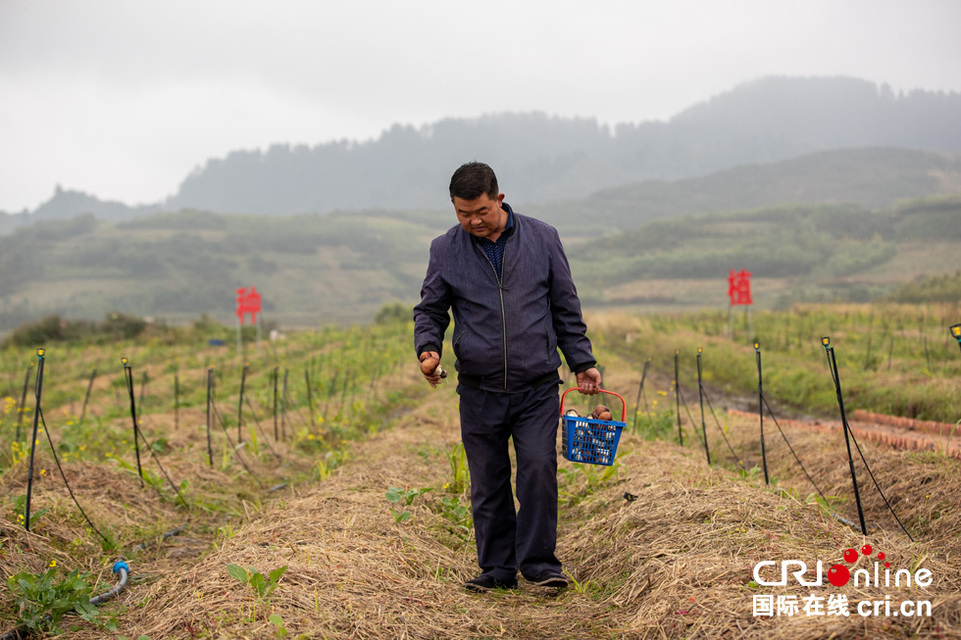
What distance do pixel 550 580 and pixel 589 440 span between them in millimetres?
598

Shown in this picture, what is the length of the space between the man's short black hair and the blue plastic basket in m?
0.92

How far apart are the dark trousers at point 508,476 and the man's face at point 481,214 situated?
0.66 m

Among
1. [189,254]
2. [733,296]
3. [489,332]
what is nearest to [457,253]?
[489,332]

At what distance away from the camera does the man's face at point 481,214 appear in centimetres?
311

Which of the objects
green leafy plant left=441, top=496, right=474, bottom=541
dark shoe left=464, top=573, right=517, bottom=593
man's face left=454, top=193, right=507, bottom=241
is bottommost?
green leafy plant left=441, top=496, right=474, bottom=541

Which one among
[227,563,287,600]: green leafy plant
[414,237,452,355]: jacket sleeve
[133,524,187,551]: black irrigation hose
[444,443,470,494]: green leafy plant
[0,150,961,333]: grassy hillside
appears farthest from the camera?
[0,150,961,333]: grassy hillside

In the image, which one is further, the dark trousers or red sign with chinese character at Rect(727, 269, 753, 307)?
red sign with chinese character at Rect(727, 269, 753, 307)

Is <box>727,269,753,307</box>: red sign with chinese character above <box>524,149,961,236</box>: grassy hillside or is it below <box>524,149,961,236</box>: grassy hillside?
below

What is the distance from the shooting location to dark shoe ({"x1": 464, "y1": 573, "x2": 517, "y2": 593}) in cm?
325

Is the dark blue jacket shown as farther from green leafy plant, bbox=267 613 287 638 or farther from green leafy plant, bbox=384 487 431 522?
green leafy plant, bbox=267 613 287 638

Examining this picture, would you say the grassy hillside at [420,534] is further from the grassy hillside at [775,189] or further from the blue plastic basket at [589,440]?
the grassy hillside at [775,189]

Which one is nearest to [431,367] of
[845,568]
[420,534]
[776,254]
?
[420,534]

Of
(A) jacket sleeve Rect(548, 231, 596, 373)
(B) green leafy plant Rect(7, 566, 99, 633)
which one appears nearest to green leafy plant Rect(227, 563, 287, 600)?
(B) green leafy plant Rect(7, 566, 99, 633)

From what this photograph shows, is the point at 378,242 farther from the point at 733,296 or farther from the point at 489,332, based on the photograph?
the point at 489,332
